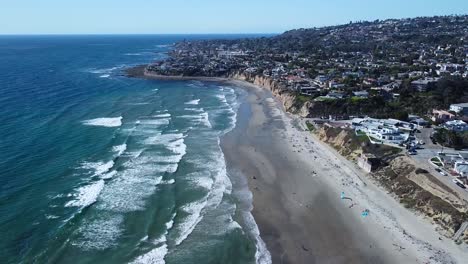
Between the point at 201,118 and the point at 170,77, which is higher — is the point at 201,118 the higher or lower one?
the higher one

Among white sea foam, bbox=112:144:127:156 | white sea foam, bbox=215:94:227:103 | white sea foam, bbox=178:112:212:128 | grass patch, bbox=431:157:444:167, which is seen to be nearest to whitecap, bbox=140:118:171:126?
white sea foam, bbox=178:112:212:128

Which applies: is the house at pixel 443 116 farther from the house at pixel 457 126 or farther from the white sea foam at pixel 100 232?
the white sea foam at pixel 100 232

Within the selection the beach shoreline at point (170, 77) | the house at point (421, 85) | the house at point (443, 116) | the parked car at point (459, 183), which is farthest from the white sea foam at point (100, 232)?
the beach shoreline at point (170, 77)

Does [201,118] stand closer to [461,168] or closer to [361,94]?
[361,94]

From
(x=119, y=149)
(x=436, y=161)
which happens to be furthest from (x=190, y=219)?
(x=436, y=161)

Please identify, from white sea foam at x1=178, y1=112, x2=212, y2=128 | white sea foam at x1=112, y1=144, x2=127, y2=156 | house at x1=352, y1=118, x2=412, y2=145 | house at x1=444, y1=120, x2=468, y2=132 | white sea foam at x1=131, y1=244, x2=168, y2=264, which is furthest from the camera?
white sea foam at x1=178, y1=112, x2=212, y2=128

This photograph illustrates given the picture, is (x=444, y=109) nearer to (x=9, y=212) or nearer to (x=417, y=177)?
(x=417, y=177)

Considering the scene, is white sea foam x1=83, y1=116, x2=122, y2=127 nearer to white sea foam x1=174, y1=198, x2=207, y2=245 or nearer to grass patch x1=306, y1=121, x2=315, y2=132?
grass patch x1=306, y1=121, x2=315, y2=132
